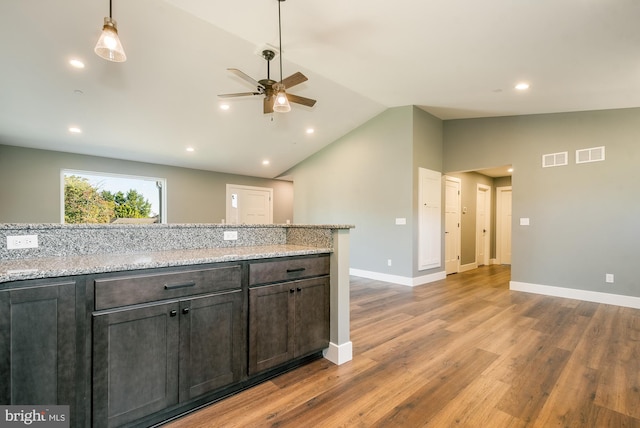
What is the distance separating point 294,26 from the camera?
294 centimetres

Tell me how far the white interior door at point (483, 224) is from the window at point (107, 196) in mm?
7820

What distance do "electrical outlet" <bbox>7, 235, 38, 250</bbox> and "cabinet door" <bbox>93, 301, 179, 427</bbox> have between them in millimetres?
730

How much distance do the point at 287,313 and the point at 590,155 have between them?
16.4 ft

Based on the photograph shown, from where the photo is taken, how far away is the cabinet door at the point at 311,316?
2.21m

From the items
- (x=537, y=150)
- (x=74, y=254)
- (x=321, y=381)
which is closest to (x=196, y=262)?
(x=74, y=254)

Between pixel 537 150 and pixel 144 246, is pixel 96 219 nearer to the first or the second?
pixel 144 246

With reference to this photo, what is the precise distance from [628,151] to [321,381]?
5074mm

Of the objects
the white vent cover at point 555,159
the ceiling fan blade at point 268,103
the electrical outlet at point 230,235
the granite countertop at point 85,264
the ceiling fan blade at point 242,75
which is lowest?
the granite countertop at point 85,264

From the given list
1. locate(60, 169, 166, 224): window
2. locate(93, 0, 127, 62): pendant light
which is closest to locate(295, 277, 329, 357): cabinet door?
locate(93, 0, 127, 62): pendant light

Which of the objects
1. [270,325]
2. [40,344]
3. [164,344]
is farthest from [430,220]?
[40,344]

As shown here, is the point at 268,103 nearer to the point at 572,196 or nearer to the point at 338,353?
the point at 338,353

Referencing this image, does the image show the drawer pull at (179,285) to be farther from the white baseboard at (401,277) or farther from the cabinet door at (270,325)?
the white baseboard at (401,277)

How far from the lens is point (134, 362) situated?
4.94 feet

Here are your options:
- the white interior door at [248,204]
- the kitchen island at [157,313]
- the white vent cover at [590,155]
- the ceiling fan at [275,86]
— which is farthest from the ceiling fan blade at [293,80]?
the white interior door at [248,204]
